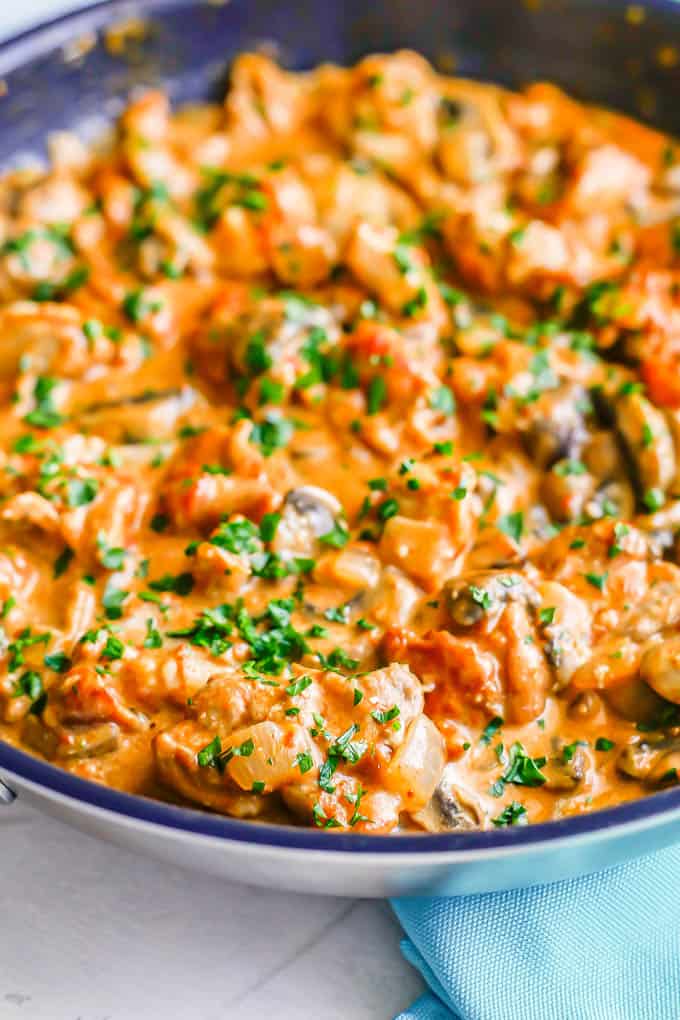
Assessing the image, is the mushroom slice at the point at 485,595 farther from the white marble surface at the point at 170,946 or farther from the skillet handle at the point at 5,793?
the skillet handle at the point at 5,793

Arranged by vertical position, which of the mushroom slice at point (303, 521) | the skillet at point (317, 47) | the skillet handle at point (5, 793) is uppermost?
the skillet at point (317, 47)

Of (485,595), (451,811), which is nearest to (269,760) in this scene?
(451,811)

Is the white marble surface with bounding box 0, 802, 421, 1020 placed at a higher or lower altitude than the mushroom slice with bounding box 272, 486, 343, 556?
lower

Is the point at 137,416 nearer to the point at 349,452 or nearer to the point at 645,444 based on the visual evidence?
the point at 349,452

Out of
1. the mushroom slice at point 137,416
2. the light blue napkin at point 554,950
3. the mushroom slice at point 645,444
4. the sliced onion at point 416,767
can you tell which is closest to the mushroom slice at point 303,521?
the mushroom slice at point 137,416

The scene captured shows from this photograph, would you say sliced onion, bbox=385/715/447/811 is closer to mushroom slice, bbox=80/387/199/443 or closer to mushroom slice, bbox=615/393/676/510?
mushroom slice, bbox=615/393/676/510

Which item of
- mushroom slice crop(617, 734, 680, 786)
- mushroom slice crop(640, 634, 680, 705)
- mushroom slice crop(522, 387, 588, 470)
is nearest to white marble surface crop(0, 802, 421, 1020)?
mushroom slice crop(617, 734, 680, 786)
